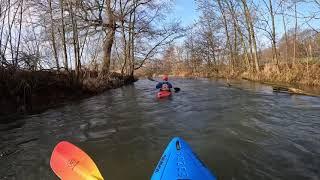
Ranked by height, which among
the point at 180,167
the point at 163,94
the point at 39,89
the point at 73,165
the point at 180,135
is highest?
the point at 39,89

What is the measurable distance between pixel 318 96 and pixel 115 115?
6.92m

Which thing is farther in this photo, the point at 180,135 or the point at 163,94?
the point at 163,94

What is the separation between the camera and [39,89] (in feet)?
38.6

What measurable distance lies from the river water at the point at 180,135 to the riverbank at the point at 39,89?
86 centimetres

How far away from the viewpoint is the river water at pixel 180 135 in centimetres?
484

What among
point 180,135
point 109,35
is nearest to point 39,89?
point 180,135

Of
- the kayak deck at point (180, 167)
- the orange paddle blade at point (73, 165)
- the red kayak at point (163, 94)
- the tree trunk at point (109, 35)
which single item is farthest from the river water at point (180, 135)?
the tree trunk at point (109, 35)

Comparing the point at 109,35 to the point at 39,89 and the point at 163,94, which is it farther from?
the point at 39,89

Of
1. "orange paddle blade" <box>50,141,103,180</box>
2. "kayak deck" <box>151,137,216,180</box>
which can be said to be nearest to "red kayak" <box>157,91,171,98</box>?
"orange paddle blade" <box>50,141,103,180</box>

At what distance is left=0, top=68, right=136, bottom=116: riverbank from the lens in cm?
1009

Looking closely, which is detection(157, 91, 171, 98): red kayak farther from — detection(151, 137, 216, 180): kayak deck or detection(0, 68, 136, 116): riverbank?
detection(151, 137, 216, 180): kayak deck

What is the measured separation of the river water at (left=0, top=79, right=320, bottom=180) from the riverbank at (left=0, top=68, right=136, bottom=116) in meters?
0.86

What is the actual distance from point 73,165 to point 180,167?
5.01 feet

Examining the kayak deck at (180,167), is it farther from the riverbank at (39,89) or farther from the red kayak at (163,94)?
the red kayak at (163,94)
